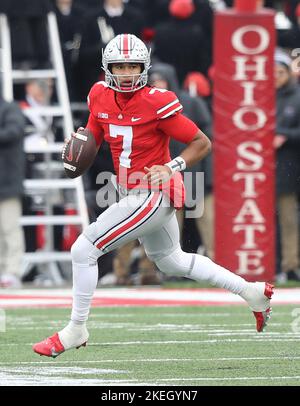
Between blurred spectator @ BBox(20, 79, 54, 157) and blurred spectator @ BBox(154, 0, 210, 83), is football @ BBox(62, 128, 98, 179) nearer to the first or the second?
blurred spectator @ BBox(20, 79, 54, 157)

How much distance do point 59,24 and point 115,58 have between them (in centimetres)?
652

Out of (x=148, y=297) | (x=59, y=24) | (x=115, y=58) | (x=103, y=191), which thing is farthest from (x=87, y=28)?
(x=115, y=58)

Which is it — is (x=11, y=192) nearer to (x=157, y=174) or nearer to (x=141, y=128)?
(x=141, y=128)

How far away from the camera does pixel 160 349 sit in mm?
7438

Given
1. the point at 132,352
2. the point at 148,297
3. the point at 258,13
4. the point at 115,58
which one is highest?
the point at 115,58

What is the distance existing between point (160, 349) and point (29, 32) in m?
6.08

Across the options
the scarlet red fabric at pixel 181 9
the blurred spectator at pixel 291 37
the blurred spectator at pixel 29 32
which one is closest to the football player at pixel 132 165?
the blurred spectator at pixel 29 32

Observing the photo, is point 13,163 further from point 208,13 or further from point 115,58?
point 115,58

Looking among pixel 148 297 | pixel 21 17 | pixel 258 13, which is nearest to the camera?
pixel 148 297

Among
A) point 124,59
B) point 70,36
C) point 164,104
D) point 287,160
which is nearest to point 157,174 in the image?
point 164,104

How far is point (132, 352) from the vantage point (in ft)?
24.1

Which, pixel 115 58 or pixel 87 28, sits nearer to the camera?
pixel 115 58

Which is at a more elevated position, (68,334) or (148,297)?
(68,334)

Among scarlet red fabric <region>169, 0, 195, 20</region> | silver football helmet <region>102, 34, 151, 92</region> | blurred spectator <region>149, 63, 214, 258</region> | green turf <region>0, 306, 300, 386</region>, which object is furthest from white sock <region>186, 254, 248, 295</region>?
scarlet red fabric <region>169, 0, 195, 20</region>
